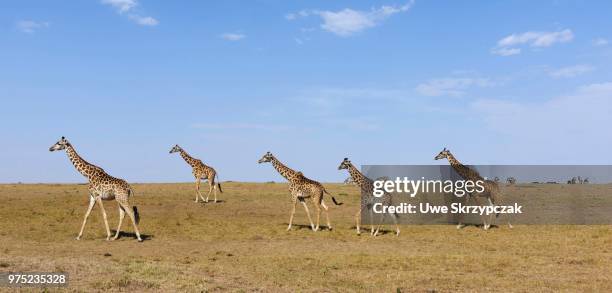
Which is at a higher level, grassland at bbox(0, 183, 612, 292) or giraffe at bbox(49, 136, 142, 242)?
giraffe at bbox(49, 136, 142, 242)

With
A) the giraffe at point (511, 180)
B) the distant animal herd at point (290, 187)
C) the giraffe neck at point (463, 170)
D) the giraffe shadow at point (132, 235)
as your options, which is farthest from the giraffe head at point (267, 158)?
the giraffe at point (511, 180)

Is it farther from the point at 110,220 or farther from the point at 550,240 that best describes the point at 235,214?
the point at 550,240

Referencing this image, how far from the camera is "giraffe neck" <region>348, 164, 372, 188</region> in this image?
25.1m

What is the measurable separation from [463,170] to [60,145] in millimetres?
17479

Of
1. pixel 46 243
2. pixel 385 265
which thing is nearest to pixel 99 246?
pixel 46 243

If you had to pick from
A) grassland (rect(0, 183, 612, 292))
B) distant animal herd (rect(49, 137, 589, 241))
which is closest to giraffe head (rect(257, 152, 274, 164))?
distant animal herd (rect(49, 137, 589, 241))

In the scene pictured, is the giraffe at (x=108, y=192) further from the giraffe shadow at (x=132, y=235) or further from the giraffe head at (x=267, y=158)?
the giraffe head at (x=267, y=158)

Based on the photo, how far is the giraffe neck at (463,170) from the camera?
94.0ft

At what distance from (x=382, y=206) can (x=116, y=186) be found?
996 centimetres

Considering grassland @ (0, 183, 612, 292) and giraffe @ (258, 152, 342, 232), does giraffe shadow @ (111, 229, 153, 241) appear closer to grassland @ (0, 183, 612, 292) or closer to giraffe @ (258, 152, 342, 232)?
grassland @ (0, 183, 612, 292)

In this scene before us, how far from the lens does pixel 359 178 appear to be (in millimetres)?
25609

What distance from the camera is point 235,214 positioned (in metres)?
31.4

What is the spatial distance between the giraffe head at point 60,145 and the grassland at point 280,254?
3.20m

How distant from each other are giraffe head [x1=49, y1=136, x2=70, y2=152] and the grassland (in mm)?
3195
